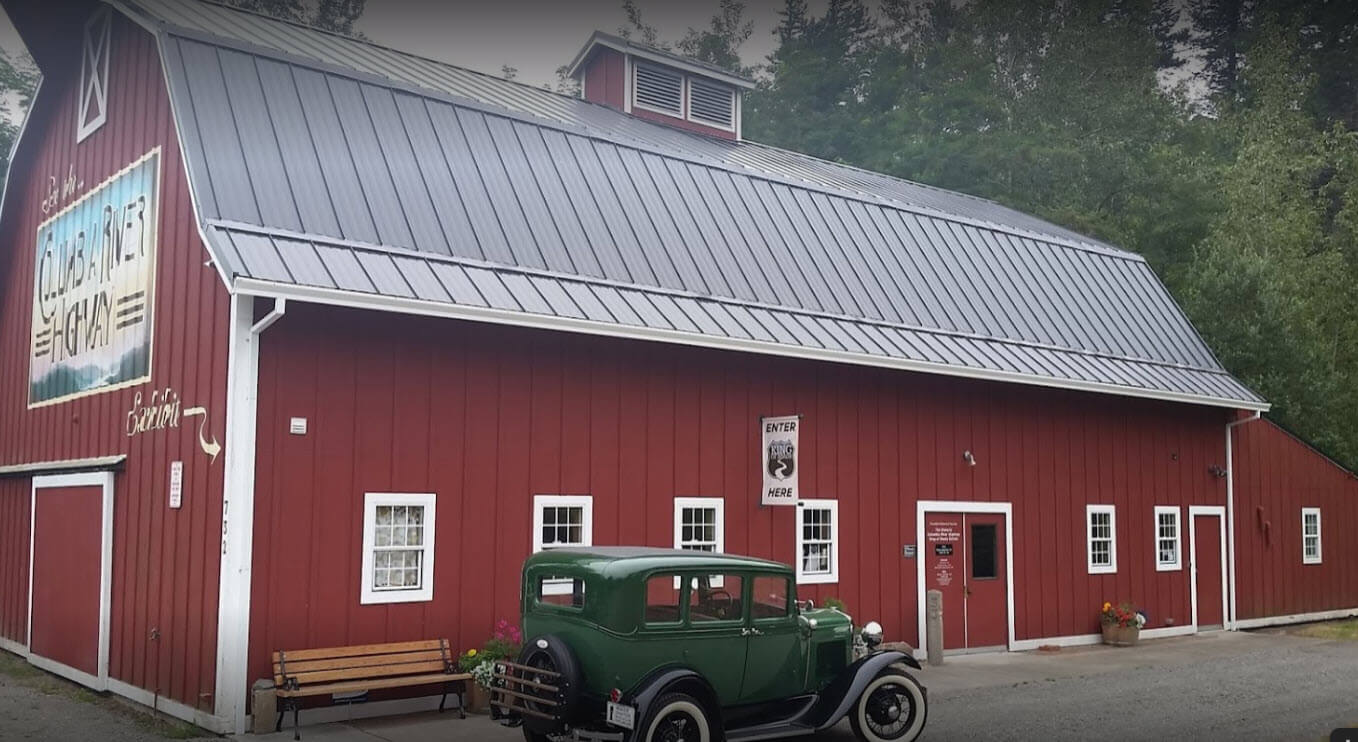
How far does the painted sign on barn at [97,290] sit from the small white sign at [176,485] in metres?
1.64

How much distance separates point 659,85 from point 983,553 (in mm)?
10939

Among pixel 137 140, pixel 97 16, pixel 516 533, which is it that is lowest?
pixel 516 533

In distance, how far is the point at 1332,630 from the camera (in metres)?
22.4

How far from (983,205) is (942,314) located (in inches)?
360

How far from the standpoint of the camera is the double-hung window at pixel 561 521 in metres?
14.1

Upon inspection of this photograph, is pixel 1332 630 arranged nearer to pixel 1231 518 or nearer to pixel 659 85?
pixel 1231 518

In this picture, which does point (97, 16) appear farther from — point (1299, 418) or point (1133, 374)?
point (1299, 418)

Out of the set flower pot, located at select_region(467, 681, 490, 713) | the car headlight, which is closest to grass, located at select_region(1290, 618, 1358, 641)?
the car headlight

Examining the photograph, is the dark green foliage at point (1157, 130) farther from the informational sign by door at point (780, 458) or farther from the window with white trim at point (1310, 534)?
the informational sign by door at point (780, 458)

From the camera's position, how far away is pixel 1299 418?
2809 centimetres

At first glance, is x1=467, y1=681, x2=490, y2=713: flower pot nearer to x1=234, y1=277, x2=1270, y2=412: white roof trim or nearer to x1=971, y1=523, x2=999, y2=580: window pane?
x1=234, y1=277, x2=1270, y2=412: white roof trim

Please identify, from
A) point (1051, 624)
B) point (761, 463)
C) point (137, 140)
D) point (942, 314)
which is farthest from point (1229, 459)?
point (137, 140)

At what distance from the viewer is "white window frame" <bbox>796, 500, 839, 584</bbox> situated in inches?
650

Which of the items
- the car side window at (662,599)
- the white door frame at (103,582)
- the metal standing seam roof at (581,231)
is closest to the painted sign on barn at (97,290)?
the white door frame at (103,582)
